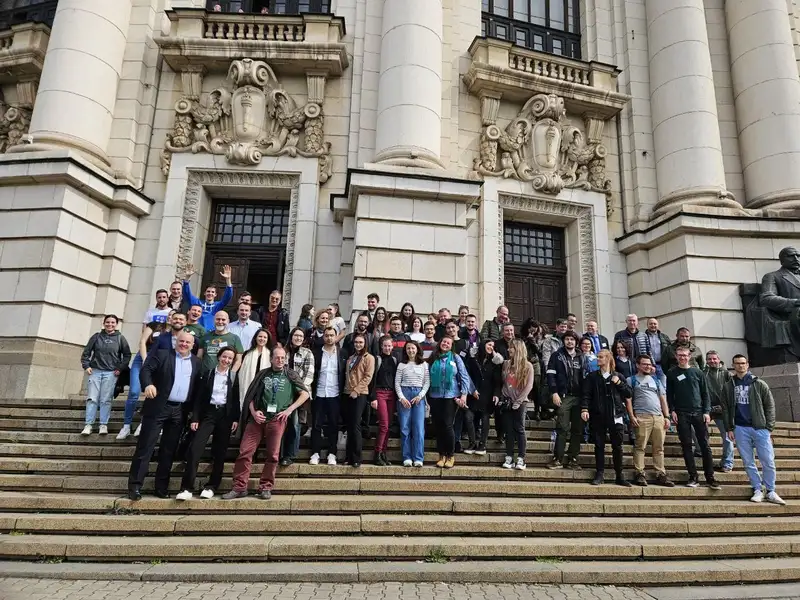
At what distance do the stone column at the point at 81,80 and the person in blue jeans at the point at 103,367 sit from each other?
6.26 metres

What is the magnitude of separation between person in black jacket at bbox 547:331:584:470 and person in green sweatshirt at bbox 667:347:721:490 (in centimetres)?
148

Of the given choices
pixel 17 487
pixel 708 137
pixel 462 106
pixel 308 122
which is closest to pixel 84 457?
pixel 17 487

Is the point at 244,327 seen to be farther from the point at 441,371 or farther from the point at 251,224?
the point at 251,224

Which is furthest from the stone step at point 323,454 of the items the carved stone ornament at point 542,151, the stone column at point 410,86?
the carved stone ornament at point 542,151

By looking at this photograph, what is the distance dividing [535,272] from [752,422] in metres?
7.84

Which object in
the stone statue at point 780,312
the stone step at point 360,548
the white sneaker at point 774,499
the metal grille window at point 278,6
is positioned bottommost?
the stone step at point 360,548

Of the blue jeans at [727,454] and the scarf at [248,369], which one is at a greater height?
the scarf at [248,369]

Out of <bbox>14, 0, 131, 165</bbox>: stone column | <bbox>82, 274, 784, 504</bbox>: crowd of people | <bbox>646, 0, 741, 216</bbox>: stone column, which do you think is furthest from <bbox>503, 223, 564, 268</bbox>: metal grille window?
<bbox>14, 0, 131, 165</bbox>: stone column

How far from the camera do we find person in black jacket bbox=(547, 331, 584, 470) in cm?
780

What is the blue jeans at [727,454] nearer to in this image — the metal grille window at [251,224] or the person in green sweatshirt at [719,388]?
the person in green sweatshirt at [719,388]

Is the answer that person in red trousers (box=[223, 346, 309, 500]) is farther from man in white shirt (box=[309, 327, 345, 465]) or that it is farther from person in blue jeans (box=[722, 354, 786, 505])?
person in blue jeans (box=[722, 354, 786, 505])

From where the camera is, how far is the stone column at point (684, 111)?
14391 mm

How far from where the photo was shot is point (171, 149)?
1355 centimetres

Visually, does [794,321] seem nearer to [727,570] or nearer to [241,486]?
[727,570]
